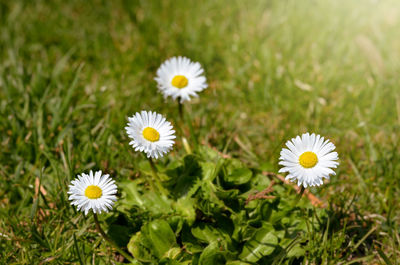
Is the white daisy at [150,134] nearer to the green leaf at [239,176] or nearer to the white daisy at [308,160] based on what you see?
the green leaf at [239,176]

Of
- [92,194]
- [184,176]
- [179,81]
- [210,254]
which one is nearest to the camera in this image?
[92,194]

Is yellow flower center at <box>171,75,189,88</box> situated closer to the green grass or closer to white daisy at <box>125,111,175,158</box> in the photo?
the green grass

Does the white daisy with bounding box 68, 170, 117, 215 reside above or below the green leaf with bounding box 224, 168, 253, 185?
below

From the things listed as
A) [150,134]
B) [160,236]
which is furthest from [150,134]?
[160,236]

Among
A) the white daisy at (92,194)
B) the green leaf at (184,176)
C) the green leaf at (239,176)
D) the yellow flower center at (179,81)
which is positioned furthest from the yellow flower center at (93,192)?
the yellow flower center at (179,81)

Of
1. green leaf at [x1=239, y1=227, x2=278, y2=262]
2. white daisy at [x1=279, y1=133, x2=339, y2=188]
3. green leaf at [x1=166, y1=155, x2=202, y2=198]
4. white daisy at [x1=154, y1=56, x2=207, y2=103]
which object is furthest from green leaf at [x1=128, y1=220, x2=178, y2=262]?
white daisy at [x1=154, y1=56, x2=207, y2=103]

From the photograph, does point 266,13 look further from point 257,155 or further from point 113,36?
point 257,155

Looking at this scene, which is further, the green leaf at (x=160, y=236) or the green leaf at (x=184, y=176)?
the green leaf at (x=184, y=176)

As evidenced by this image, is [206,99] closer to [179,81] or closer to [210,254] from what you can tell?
[179,81]
